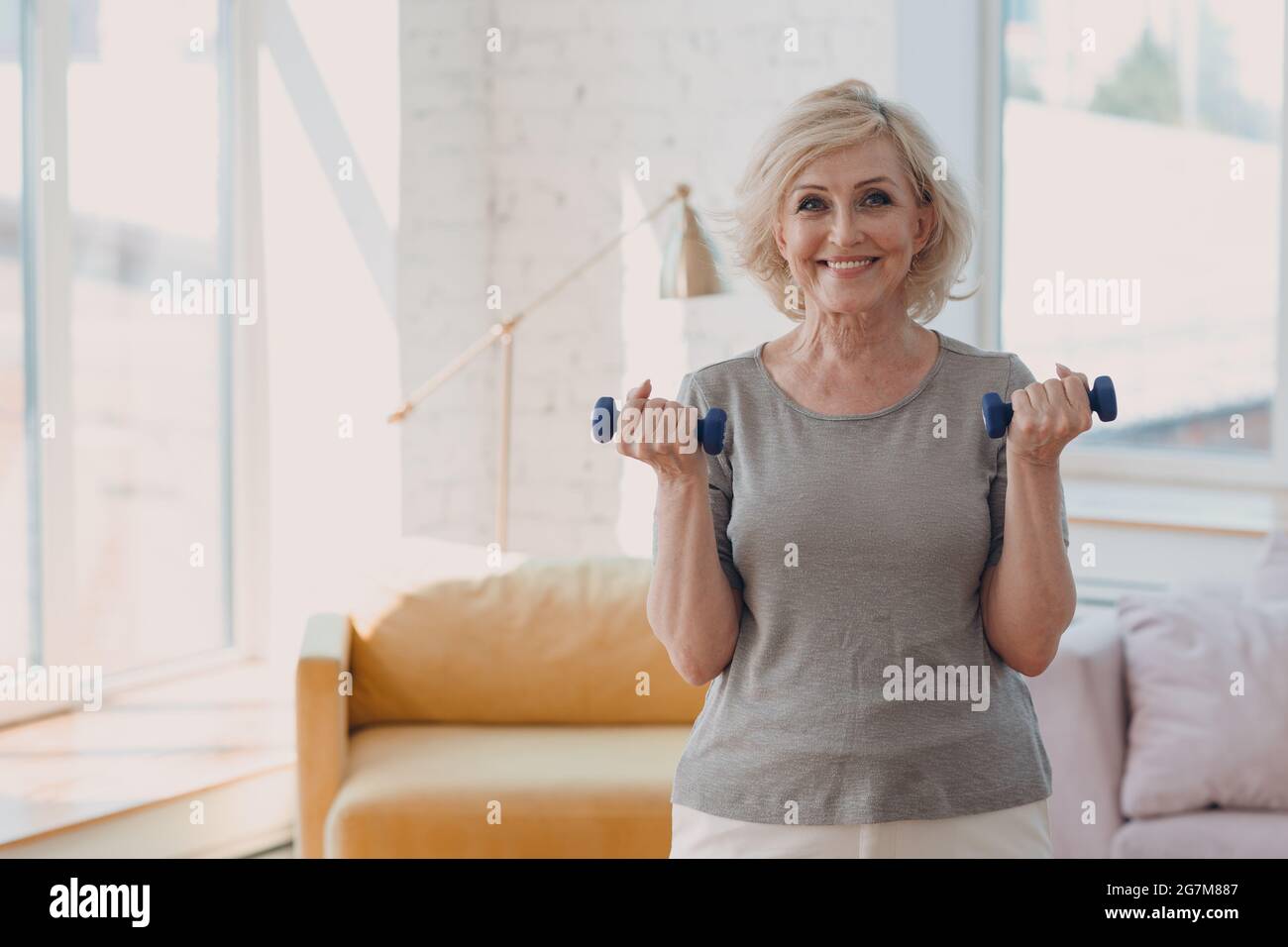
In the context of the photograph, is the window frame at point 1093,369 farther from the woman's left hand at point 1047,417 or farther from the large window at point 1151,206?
the woman's left hand at point 1047,417

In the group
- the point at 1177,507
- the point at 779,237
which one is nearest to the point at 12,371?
the point at 779,237

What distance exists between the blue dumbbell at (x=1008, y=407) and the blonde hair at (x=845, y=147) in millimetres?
205

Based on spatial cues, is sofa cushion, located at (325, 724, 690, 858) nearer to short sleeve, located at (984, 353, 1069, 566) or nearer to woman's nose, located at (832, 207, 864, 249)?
short sleeve, located at (984, 353, 1069, 566)

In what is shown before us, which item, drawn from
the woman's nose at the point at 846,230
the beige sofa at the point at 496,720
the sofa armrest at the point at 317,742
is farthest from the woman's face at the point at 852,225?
the sofa armrest at the point at 317,742

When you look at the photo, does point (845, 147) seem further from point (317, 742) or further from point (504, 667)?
point (504, 667)

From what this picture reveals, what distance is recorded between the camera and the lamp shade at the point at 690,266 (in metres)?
2.81

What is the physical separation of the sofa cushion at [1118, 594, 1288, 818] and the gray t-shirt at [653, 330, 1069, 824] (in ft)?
3.87

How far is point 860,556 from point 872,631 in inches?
2.5

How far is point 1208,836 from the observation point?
2221 millimetres

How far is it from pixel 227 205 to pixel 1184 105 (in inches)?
87.7

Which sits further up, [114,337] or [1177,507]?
[114,337]

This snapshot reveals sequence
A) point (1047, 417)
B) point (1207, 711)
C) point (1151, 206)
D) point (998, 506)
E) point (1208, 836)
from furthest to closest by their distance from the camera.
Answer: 1. point (1151, 206)
2. point (1207, 711)
3. point (1208, 836)
4. point (998, 506)
5. point (1047, 417)

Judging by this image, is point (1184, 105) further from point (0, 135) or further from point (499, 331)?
point (0, 135)
